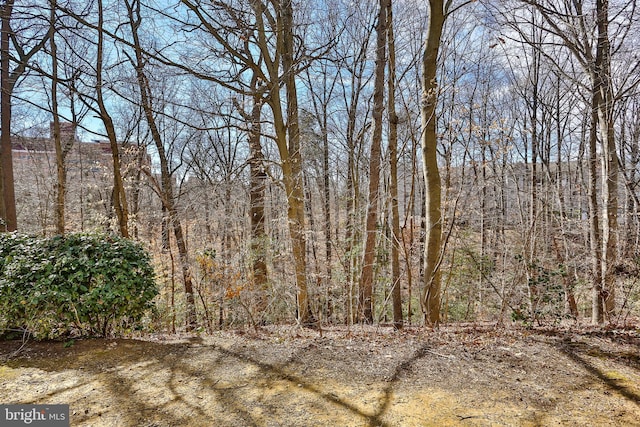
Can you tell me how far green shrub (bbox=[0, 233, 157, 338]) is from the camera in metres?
3.28

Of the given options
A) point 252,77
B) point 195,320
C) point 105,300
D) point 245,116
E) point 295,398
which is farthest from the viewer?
point 195,320

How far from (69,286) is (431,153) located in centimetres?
415

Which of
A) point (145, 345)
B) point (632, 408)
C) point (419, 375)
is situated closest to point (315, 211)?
point (145, 345)

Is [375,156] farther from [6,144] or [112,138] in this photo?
[6,144]

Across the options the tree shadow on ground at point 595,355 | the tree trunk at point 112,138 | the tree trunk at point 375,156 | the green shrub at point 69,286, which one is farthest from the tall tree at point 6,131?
the tree shadow on ground at point 595,355

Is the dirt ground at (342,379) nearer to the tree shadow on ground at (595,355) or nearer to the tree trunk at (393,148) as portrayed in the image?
the tree shadow on ground at (595,355)

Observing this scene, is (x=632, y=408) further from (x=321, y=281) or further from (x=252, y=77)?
(x=252, y=77)

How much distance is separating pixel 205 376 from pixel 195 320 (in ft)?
17.6

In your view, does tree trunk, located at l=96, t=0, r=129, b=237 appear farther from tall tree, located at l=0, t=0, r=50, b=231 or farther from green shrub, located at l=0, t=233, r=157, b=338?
green shrub, located at l=0, t=233, r=157, b=338

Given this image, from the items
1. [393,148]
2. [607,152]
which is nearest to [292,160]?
[393,148]

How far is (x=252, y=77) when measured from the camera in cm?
658

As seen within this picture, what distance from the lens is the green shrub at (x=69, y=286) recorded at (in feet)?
10.8

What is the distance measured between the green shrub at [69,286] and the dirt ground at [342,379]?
24cm

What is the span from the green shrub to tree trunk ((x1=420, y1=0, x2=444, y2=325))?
328cm
